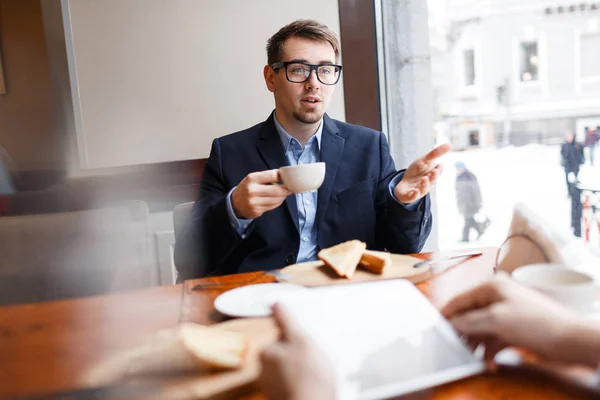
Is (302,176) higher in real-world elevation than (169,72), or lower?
lower

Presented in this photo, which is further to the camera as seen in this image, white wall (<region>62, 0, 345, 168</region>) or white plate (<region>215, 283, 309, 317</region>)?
white wall (<region>62, 0, 345, 168</region>)

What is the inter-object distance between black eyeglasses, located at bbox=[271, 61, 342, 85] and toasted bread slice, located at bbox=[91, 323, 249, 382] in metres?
0.64

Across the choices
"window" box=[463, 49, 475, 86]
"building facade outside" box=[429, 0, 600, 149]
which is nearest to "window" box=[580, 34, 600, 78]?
"building facade outside" box=[429, 0, 600, 149]

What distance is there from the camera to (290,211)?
797 millimetres

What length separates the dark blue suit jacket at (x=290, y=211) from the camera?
29.6 inches

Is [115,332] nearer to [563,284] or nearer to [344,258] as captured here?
[344,258]

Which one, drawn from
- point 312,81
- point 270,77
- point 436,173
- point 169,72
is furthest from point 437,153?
point 169,72

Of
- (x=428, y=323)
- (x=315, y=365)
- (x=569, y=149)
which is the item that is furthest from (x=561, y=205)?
(x=315, y=365)

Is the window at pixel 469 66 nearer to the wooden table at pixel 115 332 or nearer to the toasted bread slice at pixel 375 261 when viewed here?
the wooden table at pixel 115 332

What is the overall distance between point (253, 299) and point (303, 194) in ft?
1.30

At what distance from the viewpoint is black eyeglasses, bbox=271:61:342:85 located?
2.86 ft

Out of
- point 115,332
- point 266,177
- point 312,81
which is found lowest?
point 115,332

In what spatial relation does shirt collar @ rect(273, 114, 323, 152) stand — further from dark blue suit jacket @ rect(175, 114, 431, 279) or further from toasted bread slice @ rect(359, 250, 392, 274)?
toasted bread slice @ rect(359, 250, 392, 274)

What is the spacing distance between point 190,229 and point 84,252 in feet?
0.53
